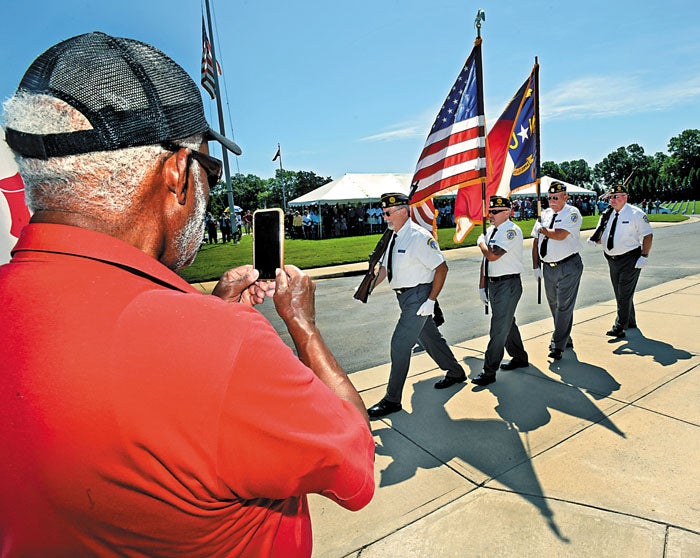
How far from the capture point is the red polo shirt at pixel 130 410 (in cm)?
69

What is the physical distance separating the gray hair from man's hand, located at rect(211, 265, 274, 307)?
66 cm

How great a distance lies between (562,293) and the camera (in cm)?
520

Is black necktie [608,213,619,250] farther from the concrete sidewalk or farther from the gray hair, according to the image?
the gray hair

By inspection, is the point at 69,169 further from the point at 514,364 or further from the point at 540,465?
the point at 514,364

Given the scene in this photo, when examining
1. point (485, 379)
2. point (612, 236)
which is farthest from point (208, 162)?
point (612, 236)

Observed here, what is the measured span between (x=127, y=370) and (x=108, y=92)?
547 mm

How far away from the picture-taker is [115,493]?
73 cm

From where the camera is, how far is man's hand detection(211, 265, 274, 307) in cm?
155

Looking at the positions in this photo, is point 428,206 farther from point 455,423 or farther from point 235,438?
point 235,438

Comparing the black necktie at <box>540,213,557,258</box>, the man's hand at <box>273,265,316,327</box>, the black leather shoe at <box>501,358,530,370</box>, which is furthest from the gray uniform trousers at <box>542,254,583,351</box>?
the man's hand at <box>273,265,316,327</box>

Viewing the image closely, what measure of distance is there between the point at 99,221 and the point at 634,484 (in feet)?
10.7

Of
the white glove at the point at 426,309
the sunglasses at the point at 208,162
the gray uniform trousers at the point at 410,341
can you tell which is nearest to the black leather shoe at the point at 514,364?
the gray uniform trousers at the point at 410,341

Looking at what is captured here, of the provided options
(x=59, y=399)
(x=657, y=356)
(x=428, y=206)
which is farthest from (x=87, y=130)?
(x=428, y=206)

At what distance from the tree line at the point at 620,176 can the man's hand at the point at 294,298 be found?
178ft
